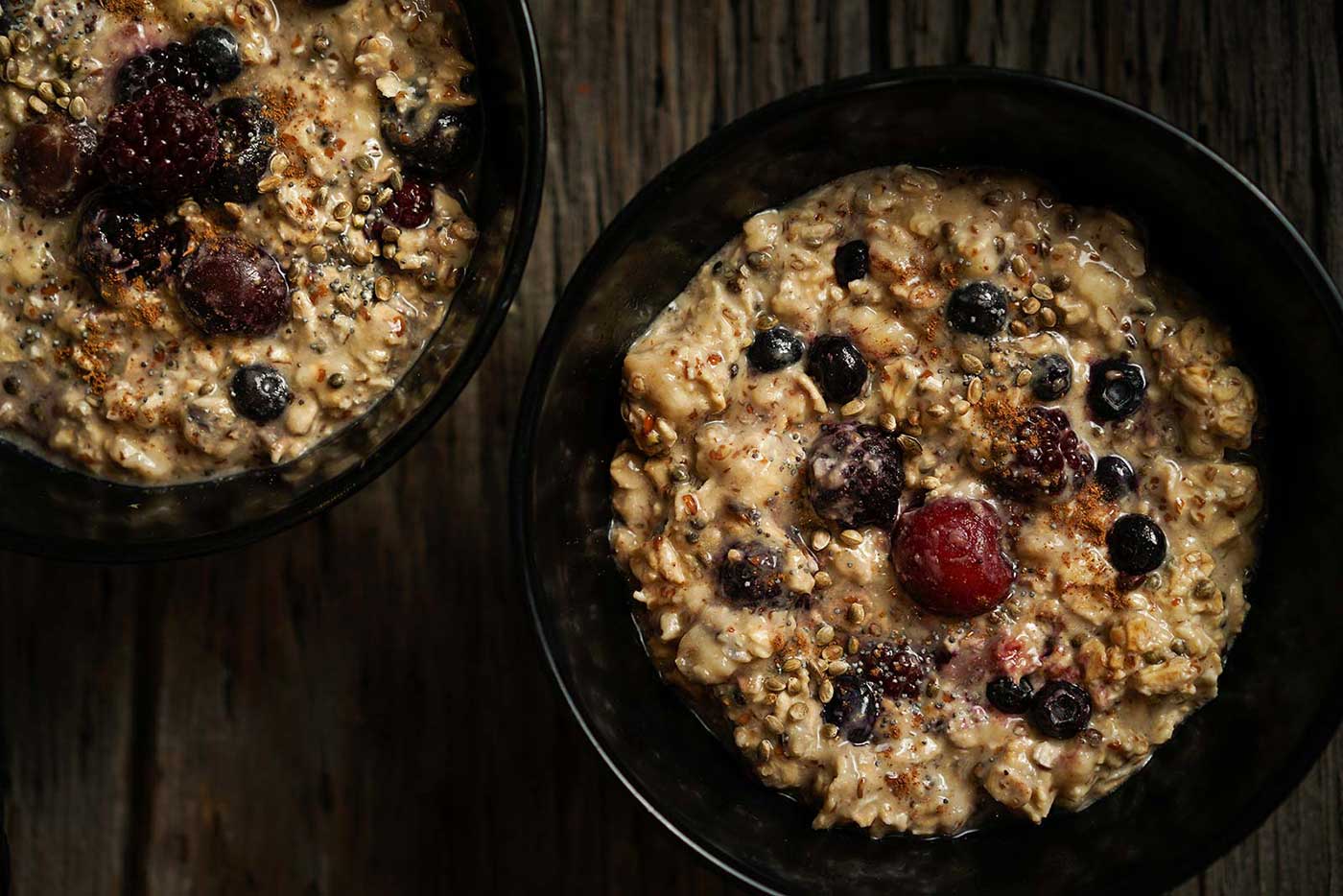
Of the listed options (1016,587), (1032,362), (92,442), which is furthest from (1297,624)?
(92,442)

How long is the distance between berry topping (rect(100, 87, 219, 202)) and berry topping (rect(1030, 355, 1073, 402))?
1300 millimetres

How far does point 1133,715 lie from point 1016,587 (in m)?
0.28

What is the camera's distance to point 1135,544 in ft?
6.11

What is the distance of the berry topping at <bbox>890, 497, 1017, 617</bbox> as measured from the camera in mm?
1820

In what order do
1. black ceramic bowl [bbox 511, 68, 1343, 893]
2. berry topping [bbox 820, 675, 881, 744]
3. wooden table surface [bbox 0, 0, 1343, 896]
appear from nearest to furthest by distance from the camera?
black ceramic bowl [bbox 511, 68, 1343, 893], berry topping [bbox 820, 675, 881, 744], wooden table surface [bbox 0, 0, 1343, 896]

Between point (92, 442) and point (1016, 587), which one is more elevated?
point (92, 442)

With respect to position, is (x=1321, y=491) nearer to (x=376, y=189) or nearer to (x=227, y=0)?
(x=376, y=189)

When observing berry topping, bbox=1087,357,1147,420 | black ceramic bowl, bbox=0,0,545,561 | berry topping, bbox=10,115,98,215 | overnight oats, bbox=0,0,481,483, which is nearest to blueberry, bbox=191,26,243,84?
overnight oats, bbox=0,0,481,483

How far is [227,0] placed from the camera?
1.95 meters

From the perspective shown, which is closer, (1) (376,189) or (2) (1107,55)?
(1) (376,189)

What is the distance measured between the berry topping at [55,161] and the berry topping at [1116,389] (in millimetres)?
1600

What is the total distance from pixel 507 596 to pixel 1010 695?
93 cm

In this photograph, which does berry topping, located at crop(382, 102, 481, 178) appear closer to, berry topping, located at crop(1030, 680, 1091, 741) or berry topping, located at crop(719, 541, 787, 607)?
berry topping, located at crop(719, 541, 787, 607)

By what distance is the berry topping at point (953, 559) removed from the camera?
71.7 inches
